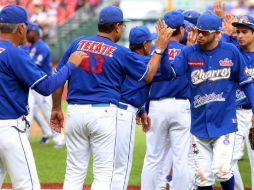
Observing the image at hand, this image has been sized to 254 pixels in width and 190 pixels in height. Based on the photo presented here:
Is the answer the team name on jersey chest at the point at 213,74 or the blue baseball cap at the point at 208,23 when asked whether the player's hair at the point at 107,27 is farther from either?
the team name on jersey chest at the point at 213,74

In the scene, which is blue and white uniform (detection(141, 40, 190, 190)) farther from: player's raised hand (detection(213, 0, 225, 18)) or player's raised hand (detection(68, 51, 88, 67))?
player's raised hand (detection(68, 51, 88, 67))

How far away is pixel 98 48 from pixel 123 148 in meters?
1.44

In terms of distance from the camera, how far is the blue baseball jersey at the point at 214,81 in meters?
8.12

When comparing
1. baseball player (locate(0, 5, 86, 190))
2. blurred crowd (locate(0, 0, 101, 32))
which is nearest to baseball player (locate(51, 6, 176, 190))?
baseball player (locate(0, 5, 86, 190))

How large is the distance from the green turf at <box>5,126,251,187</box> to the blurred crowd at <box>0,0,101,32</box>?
14.8m

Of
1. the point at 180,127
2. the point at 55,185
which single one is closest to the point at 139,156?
the point at 55,185

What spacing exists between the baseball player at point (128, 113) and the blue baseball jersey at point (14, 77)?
1725mm

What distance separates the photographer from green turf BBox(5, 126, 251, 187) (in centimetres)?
1047

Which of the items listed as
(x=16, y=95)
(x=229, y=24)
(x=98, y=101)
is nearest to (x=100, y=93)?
(x=98, y=101)

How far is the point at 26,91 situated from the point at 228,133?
7.98ft

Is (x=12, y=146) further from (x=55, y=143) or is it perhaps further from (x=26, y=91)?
(x=55, y=143)

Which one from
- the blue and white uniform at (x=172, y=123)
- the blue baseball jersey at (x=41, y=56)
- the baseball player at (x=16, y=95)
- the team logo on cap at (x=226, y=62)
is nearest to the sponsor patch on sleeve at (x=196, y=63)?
the team logo on cap at (x=226, y=62)

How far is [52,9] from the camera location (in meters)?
30.3

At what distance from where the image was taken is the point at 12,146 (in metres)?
6.77
